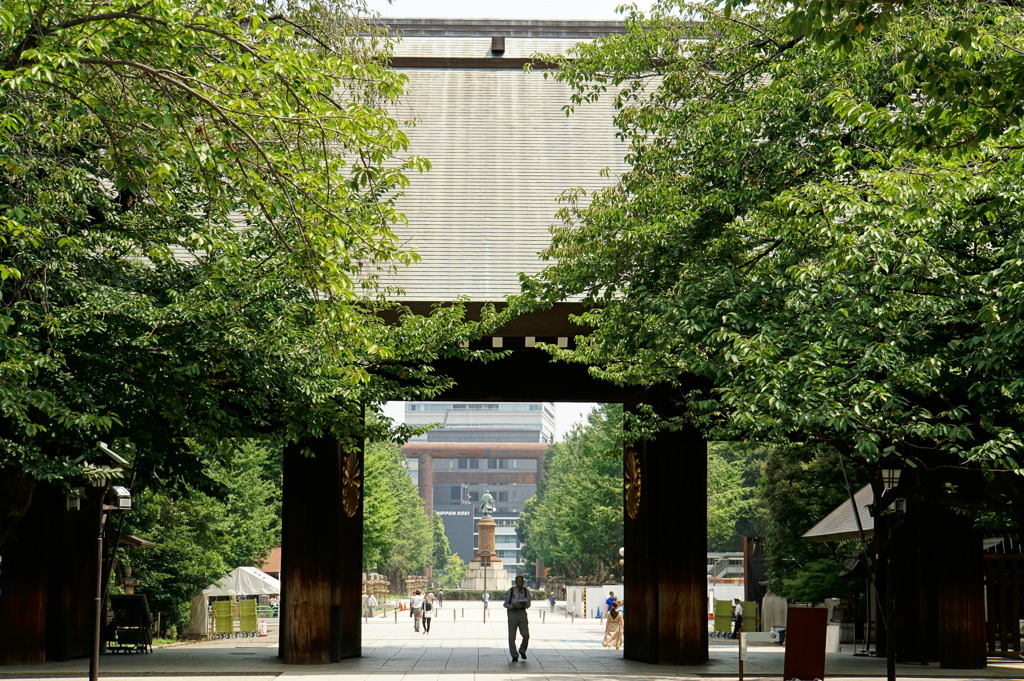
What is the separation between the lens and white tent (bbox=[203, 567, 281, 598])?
32.8m

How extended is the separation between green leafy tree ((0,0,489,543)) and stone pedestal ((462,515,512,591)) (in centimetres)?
6278

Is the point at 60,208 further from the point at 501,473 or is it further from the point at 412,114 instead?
the point at 501,473

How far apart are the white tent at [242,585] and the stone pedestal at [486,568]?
4080cm

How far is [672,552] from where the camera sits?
60.2ft

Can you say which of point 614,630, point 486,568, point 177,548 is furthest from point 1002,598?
point 486,568

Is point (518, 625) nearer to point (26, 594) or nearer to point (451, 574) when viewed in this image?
point (26, 594)

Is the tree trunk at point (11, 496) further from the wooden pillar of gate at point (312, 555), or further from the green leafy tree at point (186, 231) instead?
Result: the wooden pillar of gate at point (312, 555)

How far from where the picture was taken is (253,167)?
9359mm

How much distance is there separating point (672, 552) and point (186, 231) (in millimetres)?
9561

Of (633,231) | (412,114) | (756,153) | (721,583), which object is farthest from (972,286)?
(721,583)

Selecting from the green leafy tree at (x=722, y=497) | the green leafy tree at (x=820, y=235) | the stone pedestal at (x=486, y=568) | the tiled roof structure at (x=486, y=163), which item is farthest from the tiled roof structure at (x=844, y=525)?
the stone pedestal at (x=486, y=568)

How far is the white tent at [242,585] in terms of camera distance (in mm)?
32844

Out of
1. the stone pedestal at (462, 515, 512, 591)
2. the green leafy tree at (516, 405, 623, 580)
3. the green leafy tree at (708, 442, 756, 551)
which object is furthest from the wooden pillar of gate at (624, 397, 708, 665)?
the stone pedestal at (462, 515, 512, 591)

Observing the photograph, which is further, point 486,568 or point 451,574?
point 451,574
